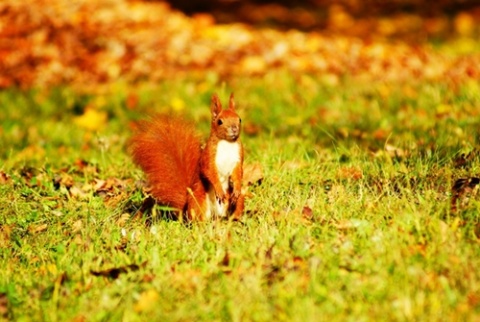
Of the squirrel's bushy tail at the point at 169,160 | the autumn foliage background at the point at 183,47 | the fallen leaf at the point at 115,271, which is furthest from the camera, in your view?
the autumn foliage background at the point at 183,47

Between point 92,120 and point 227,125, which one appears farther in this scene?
point 92,120

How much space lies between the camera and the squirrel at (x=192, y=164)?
3.40 metres

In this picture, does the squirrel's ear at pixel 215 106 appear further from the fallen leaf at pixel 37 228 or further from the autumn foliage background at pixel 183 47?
the autumn foliage background at pixel 183 47

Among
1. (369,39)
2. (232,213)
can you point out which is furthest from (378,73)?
(232,213)

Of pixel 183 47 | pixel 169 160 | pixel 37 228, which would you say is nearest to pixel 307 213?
pixel 169 160

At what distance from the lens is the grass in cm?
279

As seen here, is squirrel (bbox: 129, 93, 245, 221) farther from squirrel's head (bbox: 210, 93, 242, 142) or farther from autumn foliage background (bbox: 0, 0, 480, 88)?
autumn foliage background (bbox: 0, 0, 480, 88)

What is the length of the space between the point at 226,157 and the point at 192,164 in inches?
13.0

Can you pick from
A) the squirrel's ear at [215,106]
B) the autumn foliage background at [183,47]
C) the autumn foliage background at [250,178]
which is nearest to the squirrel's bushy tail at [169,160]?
the autumn foliage background at [250,178]

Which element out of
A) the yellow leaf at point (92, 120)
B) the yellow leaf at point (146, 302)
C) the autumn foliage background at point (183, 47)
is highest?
the yellow leaf at point (146, 302)

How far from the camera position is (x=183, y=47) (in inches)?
364

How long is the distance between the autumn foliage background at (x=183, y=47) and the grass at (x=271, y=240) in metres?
2.92

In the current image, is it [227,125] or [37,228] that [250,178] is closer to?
[227,125]

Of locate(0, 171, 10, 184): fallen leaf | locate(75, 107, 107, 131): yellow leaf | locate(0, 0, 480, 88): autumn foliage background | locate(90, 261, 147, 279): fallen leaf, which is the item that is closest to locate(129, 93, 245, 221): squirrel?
locate(90, 261, 147, 279): fallen leaf
